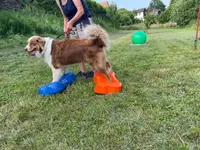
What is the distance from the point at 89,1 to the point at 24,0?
9942mm

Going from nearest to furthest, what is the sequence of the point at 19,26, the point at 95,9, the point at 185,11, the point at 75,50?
the point at 75,50
the point at 19,26
the point at 95,9
the point at 185,11

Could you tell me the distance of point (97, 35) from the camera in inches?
130

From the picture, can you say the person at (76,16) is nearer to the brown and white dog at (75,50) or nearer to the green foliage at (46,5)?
the brown and white dog at (75,50)

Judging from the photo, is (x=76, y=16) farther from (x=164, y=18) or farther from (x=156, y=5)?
(x=156, y=5)

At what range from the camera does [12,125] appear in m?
2.64

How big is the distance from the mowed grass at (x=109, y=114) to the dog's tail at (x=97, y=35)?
69cm

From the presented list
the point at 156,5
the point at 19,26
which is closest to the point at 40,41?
the point at 19,26

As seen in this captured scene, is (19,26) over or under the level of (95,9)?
under

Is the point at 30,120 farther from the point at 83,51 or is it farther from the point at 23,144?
the point at 83,51

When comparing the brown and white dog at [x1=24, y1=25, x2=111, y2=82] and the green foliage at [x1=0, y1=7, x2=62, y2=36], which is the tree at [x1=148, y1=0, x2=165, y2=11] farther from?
the brown and white dog at [x1=24, y1=25, x2=111, y2=82]

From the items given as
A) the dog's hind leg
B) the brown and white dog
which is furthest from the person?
the dog's hind leg

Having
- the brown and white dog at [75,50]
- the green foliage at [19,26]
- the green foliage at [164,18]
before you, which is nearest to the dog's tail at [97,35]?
the brown and white dog at [75,50]

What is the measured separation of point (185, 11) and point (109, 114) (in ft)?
90.9

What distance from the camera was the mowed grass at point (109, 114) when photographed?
86.1 inches
